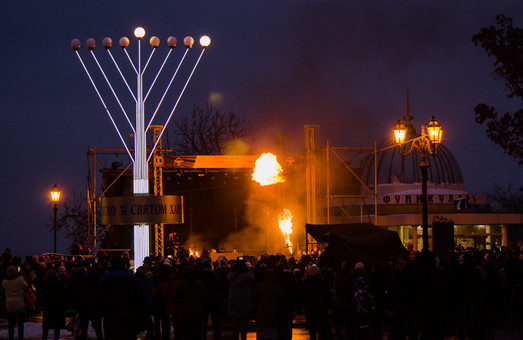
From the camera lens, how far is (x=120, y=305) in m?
9.67

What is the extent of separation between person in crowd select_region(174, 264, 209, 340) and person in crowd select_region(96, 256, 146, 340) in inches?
66.6

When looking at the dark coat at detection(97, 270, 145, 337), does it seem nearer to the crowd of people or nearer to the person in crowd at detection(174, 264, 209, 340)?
the crowd of people

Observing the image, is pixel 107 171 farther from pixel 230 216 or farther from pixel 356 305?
pixel 356 305

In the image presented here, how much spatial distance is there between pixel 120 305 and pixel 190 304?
198 centimetres

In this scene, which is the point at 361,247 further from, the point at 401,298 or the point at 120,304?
the point at 120,304

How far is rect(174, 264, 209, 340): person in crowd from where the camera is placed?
1145cm

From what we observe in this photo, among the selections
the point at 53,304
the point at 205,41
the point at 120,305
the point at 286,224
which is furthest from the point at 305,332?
the point at 286,224

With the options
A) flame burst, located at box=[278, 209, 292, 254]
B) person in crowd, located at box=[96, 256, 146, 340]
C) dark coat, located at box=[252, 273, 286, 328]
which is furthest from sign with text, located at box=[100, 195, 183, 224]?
flame burst, located at box=[278, 209, 292, 254]

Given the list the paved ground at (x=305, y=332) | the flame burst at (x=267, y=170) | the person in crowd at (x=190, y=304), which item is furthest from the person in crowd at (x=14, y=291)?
the flame burst at (x=267, y=170)

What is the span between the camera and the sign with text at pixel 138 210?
2175 cm

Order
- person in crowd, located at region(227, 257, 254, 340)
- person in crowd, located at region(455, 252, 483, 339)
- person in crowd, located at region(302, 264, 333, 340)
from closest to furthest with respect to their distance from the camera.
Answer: person in crowd, located at region(302, 264, 333, 340) → person in crowd, located at region(227, 257, 254, 340) → person in crowd, located at region(455, 252, 483, 339)

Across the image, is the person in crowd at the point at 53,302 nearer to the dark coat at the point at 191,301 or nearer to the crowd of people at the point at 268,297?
the crowd of people at the point at 268,297

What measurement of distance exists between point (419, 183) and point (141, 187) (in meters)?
28.9

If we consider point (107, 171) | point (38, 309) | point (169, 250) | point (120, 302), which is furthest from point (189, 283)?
point (107, 171)
